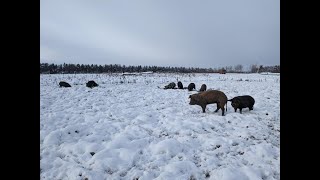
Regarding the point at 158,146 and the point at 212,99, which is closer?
the point at 158,146

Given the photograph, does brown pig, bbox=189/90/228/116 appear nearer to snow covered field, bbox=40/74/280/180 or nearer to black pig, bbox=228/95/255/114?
black pig, bbox=228/95/255/114

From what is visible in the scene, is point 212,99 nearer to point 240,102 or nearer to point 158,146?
point 240,102

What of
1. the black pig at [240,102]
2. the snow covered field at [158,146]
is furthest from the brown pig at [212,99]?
the snow covered field at [158,146]

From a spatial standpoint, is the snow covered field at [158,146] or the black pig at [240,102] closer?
the snow covered field at [158,146]

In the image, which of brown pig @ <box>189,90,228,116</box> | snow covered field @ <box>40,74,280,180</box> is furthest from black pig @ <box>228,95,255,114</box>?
snow covered field @ <box>40,74,280,180</box>

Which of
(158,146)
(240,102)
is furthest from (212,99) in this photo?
(158,146)

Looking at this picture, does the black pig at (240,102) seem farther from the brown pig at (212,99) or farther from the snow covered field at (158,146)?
the snow covered field at (158,146)

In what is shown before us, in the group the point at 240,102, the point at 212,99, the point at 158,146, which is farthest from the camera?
the point at 212,99

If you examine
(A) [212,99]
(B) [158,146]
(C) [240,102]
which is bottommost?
(B) [158,146]
